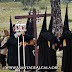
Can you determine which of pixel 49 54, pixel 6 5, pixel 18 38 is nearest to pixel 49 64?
pixel 49 54

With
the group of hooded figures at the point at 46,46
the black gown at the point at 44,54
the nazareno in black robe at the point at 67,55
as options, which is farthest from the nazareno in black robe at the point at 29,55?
the nazareno in black robe at the point at 67,55

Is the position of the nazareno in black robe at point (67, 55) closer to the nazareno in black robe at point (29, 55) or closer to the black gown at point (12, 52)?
the nazareno in black robe at point (29, 55)

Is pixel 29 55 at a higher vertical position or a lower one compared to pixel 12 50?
lower

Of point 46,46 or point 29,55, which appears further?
point 29,55

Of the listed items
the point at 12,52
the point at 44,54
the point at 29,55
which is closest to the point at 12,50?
the point at 12,52

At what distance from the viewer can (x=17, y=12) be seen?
34.6 meters

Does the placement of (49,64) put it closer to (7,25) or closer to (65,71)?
(65,71)

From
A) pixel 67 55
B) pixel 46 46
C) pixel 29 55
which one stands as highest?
pixel 46 46

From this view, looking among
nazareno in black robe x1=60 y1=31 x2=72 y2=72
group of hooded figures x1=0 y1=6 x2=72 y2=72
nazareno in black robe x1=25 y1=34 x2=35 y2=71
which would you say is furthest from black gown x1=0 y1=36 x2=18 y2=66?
nazareno in black robe x1=60 y1=31 x2=72 y2=72

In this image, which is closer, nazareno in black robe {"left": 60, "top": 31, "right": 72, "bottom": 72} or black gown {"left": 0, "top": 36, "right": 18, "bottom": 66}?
nazareno in black robe {"left": 60, "top": 31, "right": 72, "bottom": 72}

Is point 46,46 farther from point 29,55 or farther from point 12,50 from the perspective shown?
point 12,50

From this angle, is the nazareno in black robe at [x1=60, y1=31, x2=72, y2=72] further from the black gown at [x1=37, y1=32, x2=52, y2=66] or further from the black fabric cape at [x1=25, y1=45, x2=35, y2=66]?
the black fabric cape at [x1=25, y1=45, x2=35, y2=66]

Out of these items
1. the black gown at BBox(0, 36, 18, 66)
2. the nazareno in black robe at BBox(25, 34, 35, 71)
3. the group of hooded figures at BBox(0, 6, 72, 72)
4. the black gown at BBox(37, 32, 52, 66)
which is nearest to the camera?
the group of hooded figures at BBox(0, 6, 72, 72)

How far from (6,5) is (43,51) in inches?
1205
